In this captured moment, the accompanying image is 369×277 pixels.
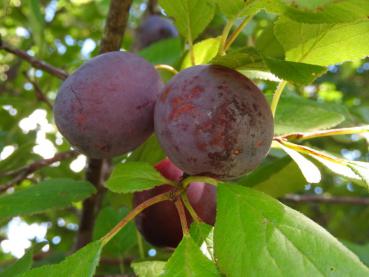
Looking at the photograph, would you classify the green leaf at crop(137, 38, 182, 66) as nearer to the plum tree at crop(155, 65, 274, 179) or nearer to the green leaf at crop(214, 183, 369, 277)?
the plum tree at crop(155, 65, 274, 179)

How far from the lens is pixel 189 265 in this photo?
75 centimetres

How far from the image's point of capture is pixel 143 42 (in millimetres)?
2385

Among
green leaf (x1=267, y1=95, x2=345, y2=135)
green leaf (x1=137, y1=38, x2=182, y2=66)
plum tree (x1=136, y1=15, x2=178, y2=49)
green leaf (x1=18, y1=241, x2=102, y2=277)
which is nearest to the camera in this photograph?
green leaf (x1=18, y1=241, x2=102, y2=277)

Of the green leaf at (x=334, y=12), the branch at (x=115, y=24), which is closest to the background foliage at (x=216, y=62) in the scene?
the green leaf at (x=334, y=12)

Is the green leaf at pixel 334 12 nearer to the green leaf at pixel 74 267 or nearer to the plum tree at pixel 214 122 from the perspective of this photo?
the plum tree at pixel 214 122

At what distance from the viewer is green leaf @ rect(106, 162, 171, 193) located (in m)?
0.90

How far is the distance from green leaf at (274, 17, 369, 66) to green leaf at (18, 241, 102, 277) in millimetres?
481

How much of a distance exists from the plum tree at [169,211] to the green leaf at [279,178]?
234 mm

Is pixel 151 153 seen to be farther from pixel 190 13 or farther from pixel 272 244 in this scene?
pixel 272 244

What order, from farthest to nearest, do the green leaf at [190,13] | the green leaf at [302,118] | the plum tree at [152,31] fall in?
the plum tree at [152,31] → the green leaf at [302,118] → the green leaf at [190,13]

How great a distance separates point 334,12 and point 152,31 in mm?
1705

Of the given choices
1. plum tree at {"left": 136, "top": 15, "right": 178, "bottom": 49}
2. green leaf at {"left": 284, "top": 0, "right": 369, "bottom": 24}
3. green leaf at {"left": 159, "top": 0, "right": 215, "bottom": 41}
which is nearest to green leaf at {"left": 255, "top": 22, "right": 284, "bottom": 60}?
green leaf at {"left": 159, "top": 0, "right": 215, "bottom": 41}

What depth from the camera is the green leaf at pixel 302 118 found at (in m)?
1.08

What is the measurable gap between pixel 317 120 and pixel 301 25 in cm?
30
